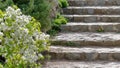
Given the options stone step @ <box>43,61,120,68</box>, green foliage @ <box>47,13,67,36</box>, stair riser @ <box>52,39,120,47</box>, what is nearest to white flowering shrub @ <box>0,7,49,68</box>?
stone step @ <box>43,61,120,68</box>

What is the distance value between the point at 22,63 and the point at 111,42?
281 centimetres

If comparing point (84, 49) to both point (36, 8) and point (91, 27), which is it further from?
point (91, 27)

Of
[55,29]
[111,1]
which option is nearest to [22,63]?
[55,29]

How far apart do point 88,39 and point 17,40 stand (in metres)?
2.71

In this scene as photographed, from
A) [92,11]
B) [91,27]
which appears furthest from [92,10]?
[91,27]

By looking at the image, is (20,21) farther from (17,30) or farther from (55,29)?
(55,29)

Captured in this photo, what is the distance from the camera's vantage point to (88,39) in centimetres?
606

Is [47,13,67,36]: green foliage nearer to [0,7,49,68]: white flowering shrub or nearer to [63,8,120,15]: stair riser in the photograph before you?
[63,8,120,15]: stair riser

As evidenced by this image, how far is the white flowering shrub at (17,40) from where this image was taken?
137 inches

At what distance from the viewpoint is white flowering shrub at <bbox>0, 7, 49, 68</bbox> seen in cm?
349

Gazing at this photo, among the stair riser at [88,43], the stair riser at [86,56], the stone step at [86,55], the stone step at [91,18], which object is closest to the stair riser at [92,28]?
the stone step at [91,18]

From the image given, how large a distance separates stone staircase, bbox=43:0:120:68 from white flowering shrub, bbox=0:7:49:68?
1600mm

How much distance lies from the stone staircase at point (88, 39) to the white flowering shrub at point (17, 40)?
1.60 meters

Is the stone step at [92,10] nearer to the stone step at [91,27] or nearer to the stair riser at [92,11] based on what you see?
the stair riser at [92,11]
